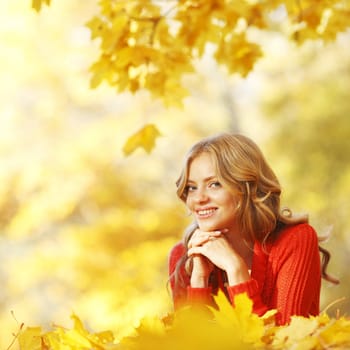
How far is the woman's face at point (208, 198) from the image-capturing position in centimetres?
162

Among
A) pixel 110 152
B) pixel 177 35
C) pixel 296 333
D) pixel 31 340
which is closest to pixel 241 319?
pixel 296 333

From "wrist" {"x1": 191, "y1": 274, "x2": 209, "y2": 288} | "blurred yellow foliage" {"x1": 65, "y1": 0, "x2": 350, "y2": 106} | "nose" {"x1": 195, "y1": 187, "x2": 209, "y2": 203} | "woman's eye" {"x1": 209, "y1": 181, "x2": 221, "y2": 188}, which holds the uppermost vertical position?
"blurred yellow foliage" {"x1": 65, "y1": 0, "x2": 350, "y2": 106}

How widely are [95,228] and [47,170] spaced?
107 cm

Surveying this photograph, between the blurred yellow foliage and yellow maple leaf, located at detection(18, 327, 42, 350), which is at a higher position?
the blurred yellow foliage

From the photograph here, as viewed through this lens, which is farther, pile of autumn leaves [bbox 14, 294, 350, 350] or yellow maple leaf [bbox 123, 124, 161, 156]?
yellow maple leaf [bbox 123, 124, 161, 156]

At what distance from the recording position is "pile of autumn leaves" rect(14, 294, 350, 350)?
63 cm

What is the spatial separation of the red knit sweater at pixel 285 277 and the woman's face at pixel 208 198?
12 centimetres

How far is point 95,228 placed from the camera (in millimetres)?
7957

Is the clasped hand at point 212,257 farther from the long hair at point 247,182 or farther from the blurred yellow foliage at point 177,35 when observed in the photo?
the blurred yellow foliage at point 177,35

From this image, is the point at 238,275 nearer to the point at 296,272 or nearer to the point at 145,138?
the point at 296,272

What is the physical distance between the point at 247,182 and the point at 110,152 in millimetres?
6700

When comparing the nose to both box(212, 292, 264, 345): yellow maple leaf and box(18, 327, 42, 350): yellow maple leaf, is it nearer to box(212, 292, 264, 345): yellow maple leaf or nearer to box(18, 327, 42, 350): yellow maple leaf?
box(18, 327, 42, 350): yellow maple leaf

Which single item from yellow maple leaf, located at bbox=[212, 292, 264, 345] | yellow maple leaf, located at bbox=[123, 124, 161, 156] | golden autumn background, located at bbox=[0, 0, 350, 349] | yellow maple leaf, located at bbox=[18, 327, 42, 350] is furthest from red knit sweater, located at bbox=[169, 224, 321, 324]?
golden autumn background, located at bbox=[0, 0, 350, 349]

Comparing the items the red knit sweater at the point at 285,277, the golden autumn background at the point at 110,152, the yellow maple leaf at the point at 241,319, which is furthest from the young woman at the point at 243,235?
the golden autumn background at the point at 110,152
